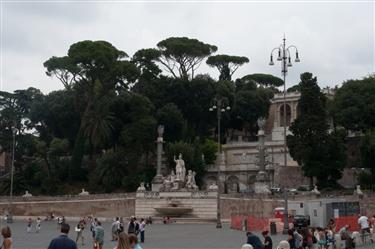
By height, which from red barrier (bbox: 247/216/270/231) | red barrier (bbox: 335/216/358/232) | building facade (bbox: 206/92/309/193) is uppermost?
building facade (bbox: 206/92/309/193)

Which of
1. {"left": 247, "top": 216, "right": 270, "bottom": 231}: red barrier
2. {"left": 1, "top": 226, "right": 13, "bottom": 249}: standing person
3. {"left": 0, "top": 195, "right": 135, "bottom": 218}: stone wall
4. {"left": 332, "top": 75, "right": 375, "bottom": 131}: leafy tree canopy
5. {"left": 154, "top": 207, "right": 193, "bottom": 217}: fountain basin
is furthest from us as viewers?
{"left": 332, "top": 75, "right": 375, "bottom": 131}: leafy tree canopy

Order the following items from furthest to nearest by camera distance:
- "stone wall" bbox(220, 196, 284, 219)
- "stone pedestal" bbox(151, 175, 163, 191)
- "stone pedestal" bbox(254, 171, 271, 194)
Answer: "stone pedestal" bbox(151, 175, 163, 191), "stone pedestal" bbox(254, 171, 271, 194), "stone wall" bbox(220, 196, 284, 219)

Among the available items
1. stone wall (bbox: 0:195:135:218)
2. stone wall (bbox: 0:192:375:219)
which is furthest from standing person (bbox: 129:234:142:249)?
stone wall (bbox: 0:195:135:218)

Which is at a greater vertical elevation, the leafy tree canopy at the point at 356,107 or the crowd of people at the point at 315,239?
the leafy tree canopy at the point at 356,107

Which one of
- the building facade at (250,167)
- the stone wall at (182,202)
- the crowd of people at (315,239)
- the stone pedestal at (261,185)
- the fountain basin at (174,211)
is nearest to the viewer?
the crowd of people at (315,239)

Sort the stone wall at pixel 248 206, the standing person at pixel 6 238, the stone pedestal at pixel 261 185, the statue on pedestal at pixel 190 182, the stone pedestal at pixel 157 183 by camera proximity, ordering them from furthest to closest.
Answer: the stone pedestal at pixel 157 183 < the statue on pedestal at pixel 190 182 < the stone pedestal at pixel 261 185 < the stone wall at pixel 248 206 < the standing person at pixel 6 238

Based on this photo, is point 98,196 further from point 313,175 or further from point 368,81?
point 368,81

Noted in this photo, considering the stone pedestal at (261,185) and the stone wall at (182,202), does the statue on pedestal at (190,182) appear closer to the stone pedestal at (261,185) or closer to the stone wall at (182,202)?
the stone wall at (182,202)

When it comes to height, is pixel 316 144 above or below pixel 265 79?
below

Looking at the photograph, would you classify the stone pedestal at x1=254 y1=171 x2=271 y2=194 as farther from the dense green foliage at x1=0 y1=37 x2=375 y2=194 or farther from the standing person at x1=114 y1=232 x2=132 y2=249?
the standing person at x1=114 y1=232 x2=132 y2=249

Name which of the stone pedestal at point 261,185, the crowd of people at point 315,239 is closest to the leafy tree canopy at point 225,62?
the stone pedestal at point 261,185

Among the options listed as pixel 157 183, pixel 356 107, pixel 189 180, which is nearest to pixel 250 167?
pixel 157 183

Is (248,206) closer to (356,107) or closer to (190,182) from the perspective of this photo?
(190,182)

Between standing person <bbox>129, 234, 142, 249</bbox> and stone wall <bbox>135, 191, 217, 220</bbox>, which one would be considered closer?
standing person <bbox>129, 234, 142, 249</bbox>
